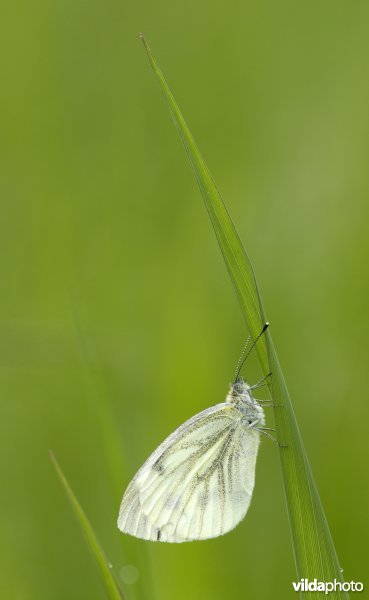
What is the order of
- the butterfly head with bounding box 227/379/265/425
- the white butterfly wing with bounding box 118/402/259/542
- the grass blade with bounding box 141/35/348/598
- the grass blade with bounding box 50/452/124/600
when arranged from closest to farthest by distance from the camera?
the grass blade with bounding box 141/35/348/598, the grass blade with bounding box 50/452/124/600, the white butterfly wing with bounding box 118/402/259/542, the butterfly head with bounding box 227/379/265/425

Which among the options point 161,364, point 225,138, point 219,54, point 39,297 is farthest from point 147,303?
point 219,54

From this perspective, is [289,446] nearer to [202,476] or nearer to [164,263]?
[202,476]

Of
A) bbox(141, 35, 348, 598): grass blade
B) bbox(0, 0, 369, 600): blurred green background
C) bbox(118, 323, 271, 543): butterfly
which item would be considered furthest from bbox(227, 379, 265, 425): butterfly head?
bbox(141, 35, 348, 598): grass blade

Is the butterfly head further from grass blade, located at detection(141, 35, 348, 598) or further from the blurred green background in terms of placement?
grass blade, located at detection(141, 35, 348, 598)

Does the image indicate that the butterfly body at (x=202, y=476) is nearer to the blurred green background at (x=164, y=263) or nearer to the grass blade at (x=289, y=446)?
the blurred green background at (x=164, y=263)

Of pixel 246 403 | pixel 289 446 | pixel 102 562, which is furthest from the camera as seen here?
pixel 246 403

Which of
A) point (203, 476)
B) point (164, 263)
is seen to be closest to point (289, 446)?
point (203, 476)

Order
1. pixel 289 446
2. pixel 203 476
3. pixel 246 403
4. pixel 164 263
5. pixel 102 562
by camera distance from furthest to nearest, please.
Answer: pixel 164 263, pixel 203 476, pixel 246 403, pixel 102 562, pixel 289 446

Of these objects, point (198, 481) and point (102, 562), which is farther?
point (198, 481)
